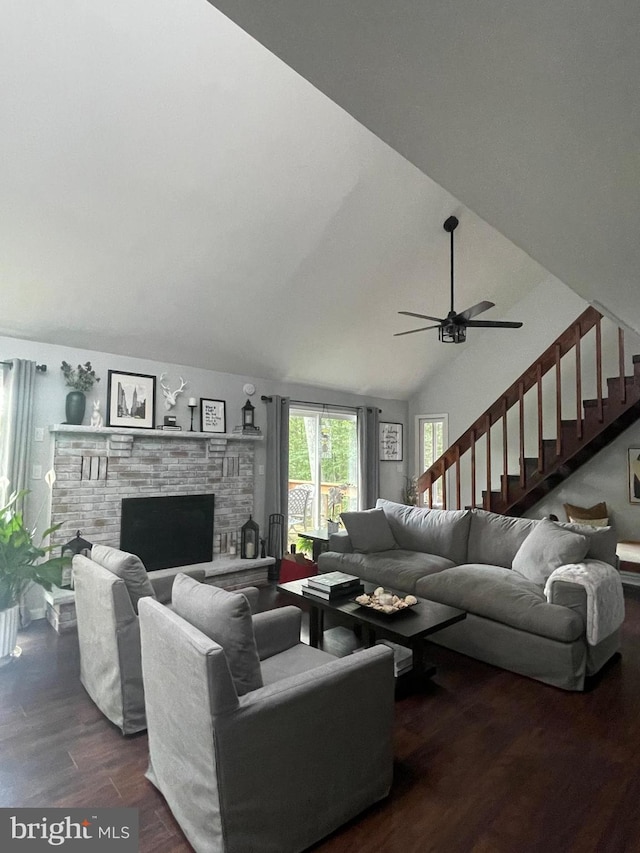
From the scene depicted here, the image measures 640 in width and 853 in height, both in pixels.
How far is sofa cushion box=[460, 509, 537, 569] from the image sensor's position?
4.02 metres

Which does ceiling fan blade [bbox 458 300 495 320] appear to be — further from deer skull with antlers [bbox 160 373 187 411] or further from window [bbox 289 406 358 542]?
deer skull with antlers [bbox 160 373 187 411]

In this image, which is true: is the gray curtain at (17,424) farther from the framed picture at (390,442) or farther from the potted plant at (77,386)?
the framed picture at (390,442)

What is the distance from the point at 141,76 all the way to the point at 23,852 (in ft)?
12.2

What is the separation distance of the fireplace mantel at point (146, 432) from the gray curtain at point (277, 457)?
24cm

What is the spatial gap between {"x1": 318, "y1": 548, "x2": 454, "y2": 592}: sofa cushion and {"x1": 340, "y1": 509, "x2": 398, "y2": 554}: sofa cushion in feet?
0.28

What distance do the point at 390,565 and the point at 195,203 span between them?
3348 millimetres

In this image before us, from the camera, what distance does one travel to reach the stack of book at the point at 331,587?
327 cm

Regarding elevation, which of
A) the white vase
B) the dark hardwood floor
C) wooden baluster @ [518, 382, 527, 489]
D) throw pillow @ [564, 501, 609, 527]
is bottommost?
the dark hardwood floor

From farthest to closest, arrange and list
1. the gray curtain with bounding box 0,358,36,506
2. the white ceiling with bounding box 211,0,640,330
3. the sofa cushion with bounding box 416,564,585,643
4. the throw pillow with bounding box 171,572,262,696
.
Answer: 1. the gray curtain with bounding box 0,358,36,506
2. the sofa cushion with bounding box 416,564,585,643
3. the throw pillow with bounding box 171,572,262,696
4. the white ceiling with bounding box 211,0,640,330

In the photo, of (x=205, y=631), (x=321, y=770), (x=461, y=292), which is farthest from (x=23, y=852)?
(x=461, y=292)

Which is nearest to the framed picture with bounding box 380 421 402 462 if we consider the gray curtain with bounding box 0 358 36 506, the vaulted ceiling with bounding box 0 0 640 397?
the vaulted ceiling with bounding box 0 0 640 397

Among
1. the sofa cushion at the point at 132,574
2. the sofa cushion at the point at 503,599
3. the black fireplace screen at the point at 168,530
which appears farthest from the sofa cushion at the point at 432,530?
the sofa cushion at the point at 132,574

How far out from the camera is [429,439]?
25.7 feet

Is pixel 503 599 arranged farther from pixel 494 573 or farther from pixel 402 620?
pixel 402 620
